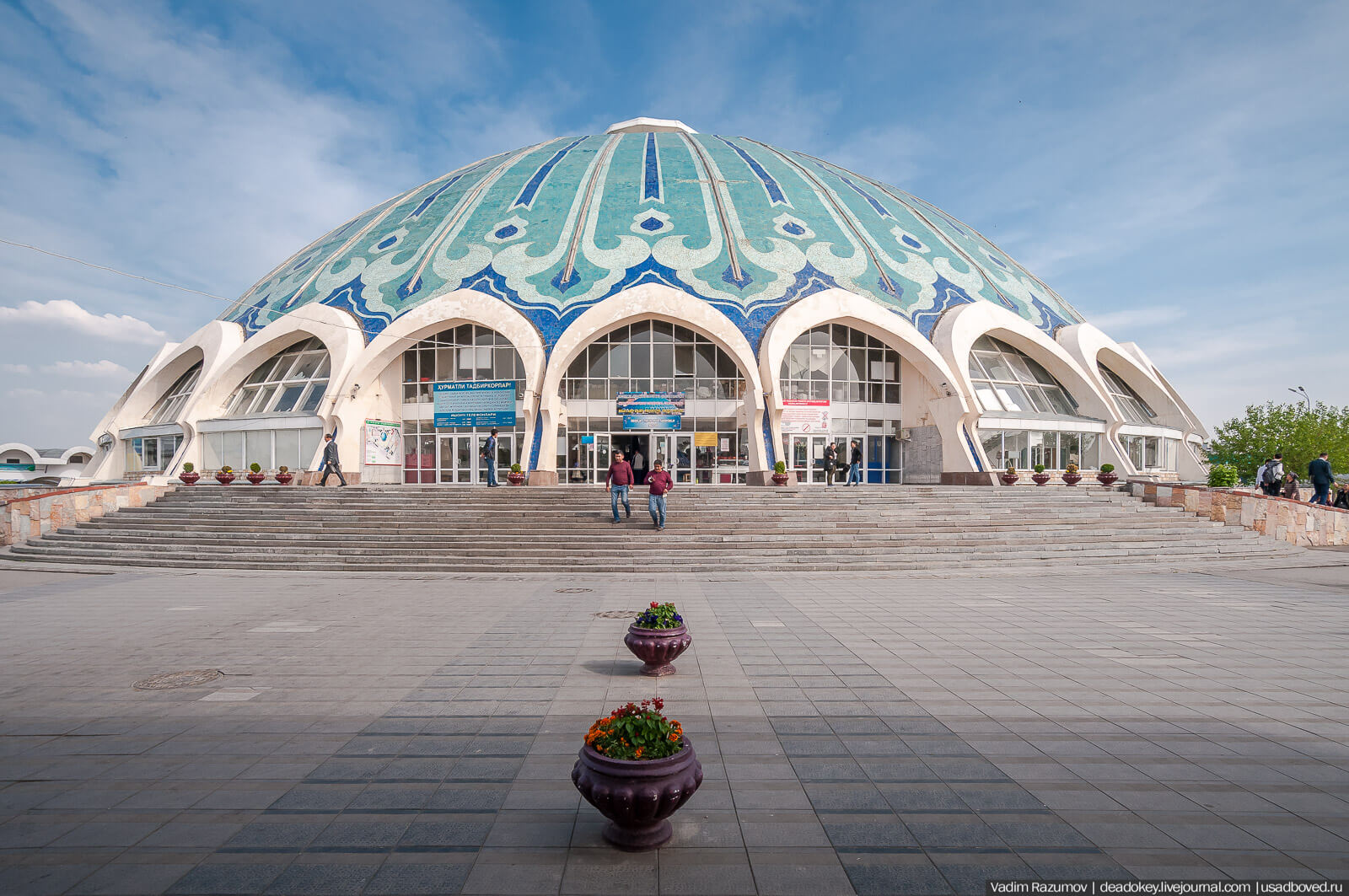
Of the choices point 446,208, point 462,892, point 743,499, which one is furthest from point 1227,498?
point 446,208

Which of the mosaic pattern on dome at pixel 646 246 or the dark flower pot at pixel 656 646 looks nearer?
the dark flower pot at pixel 656 646

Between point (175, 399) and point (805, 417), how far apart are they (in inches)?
1070

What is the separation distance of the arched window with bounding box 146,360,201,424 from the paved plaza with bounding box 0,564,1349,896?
77.0ft

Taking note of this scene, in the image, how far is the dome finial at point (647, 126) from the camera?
114 ft

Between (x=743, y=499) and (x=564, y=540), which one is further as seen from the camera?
(x=743, y=499)

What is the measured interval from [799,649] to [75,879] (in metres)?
5.66

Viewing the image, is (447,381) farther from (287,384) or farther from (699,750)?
(699,750)

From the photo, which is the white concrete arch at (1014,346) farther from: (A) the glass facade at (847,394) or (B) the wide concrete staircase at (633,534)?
(B) the wide concrete staircase at (633,534)

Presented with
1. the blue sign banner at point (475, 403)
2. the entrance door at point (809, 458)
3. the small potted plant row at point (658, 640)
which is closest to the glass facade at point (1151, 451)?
the entrance door at point (809, 458)

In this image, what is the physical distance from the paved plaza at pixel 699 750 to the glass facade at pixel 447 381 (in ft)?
58.0

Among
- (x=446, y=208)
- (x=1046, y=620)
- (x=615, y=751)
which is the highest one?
(x=446, y=208)

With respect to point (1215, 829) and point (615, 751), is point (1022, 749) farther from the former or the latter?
point (615, 751)

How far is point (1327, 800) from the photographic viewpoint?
3.74m

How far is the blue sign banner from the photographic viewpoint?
24.6 meters
